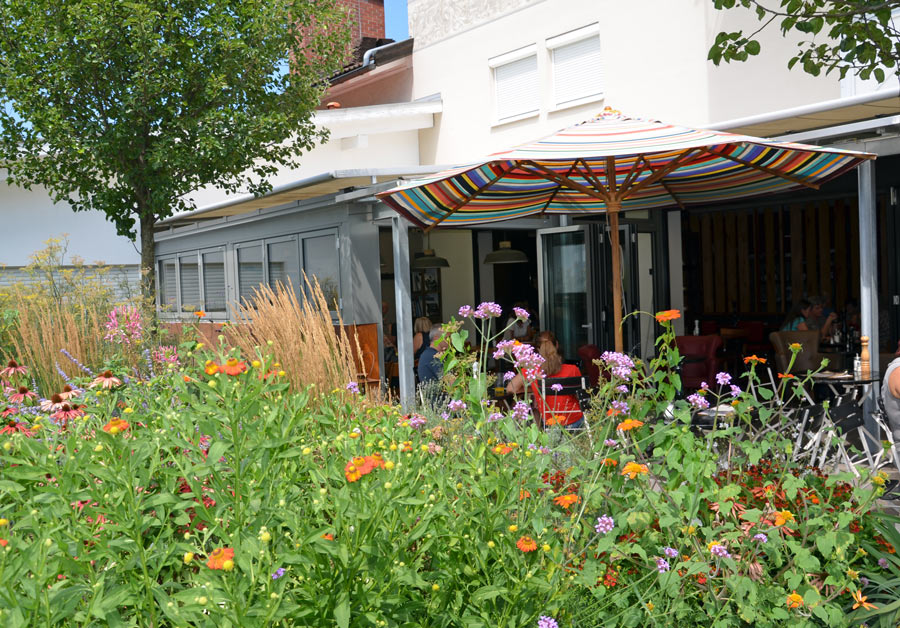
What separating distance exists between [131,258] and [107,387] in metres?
15.3

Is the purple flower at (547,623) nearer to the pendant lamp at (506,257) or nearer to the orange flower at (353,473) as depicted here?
the orange flower at (353,473)

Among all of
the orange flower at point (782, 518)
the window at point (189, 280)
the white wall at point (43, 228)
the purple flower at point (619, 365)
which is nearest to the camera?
the orange flower at point (782, 518)

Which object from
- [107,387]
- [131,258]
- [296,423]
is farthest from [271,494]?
[131,258]

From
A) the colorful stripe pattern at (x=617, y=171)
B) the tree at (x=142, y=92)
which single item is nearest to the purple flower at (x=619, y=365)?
the colorful stripe pattern at (x=617, y=171)

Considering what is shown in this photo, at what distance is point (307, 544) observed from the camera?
179cm

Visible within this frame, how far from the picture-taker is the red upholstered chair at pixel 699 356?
964 centimetres

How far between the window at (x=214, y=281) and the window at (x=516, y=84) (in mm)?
5156

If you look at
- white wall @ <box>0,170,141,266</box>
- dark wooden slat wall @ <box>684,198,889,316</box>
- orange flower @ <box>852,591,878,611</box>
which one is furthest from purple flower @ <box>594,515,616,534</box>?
white wall @ <box>0,170,141,266</box>

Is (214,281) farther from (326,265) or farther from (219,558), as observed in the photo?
(219,558)

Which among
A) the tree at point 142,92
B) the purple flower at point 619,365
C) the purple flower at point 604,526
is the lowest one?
the purple flower at point 604,526

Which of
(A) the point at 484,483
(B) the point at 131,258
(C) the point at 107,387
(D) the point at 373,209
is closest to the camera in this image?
(A) the point at 484,483

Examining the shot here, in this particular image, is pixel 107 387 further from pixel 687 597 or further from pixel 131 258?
pixel 131 258

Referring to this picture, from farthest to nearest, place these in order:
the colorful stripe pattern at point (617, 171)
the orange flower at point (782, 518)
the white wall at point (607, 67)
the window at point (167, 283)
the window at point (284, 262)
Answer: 1. the window at point (167, 283)
2. the white wall at point (607, 67)
3. the window at point (284, 262)
4. the colorful stripe pattern at point (617, 171)
5. the orange flower at point (782, 518)

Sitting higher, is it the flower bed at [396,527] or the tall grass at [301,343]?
the tall grass at [301,343]
